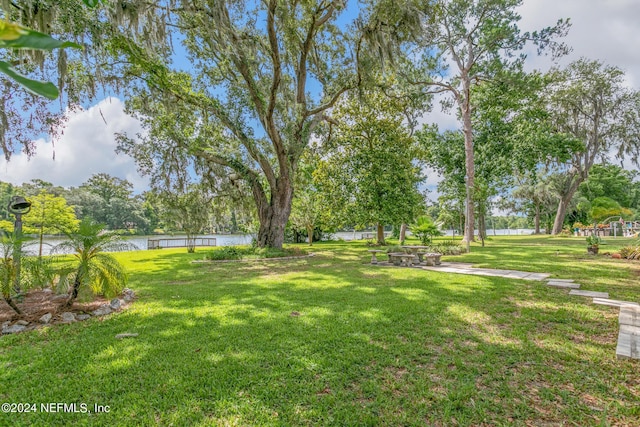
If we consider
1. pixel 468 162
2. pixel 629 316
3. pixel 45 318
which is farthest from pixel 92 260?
pixel 468 162

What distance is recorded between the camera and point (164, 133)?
1189cm

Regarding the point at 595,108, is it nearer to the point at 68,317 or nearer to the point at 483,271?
the point at 483,271

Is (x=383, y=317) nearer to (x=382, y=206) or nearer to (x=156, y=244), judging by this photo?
(x=382, y=206)

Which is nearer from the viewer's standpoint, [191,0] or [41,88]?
[41,88]

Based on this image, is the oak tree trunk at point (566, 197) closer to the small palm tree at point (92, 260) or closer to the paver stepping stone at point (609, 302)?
the paver stepping stone at point (609, 302)

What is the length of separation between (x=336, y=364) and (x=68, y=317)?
4.19 meters

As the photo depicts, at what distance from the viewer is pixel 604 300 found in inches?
194

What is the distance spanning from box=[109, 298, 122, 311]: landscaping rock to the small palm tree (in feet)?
0.61

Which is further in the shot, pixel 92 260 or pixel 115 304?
pixel 115 304

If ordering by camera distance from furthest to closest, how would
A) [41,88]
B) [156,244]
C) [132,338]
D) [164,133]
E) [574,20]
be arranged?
[156,244]
[574,20]
[164,133]
[132,338]
[41,88]

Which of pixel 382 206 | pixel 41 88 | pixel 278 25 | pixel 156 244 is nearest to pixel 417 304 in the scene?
pixel 41 88

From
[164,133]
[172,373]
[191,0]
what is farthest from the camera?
[164,133]

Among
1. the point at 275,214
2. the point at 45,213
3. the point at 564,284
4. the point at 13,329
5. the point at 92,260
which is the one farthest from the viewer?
the point at 275,214

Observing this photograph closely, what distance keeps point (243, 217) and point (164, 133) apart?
636cm
